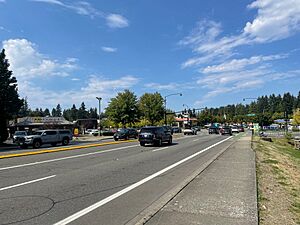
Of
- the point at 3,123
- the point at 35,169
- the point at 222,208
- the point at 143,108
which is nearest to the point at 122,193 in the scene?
the point at 222,208

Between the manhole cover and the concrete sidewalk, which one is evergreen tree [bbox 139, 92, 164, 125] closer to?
the concrete sidewalk

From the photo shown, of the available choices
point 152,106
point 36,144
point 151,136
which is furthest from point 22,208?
point 152,106

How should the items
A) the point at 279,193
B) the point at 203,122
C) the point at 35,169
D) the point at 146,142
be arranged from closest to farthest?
the point at 279,193 < the point at 35,169 < the point at 146,142 < the point at 203,122

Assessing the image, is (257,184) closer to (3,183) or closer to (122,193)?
(122,193)

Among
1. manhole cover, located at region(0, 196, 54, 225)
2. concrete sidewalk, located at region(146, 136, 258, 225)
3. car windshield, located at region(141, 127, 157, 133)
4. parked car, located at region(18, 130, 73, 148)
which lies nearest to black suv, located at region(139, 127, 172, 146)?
car windshield, located at region(141, 127, 157, 133)

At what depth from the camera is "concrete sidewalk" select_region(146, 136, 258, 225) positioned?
226 inches

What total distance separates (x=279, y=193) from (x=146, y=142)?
62.7 ft

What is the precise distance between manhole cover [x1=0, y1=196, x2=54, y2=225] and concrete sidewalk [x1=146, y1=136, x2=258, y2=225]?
2562 millimetres

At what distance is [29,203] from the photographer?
283 inches

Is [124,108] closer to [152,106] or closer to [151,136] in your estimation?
[152,106]

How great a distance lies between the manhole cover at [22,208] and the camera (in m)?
6.15

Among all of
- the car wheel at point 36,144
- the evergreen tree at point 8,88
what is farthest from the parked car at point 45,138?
the evergreen tree at point 8,88

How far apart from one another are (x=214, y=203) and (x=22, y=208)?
430 cm

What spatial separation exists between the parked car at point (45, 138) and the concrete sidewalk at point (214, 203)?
24.0 m
